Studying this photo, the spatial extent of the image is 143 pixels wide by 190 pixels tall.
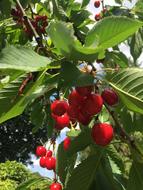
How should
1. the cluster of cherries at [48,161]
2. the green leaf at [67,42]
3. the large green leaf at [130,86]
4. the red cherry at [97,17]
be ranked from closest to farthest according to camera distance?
the green leaf at [67,42]
the large green leaf at [130,86]
the cluster of cherries at [48,161]
the red cherry at [97,17]

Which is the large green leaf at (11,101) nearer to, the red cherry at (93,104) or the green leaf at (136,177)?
the red cherry at (93,104)

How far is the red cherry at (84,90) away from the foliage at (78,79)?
1.6 inches

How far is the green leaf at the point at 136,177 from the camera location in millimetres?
1921

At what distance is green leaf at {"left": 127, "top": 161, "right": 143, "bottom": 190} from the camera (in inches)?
75.6

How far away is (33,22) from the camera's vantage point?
2715 mm

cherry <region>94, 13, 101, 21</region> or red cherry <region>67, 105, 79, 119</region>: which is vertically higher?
red cherry <region>67, 105, 79, 119</region>

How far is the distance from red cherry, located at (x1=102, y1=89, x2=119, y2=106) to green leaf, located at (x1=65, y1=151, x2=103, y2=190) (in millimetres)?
441

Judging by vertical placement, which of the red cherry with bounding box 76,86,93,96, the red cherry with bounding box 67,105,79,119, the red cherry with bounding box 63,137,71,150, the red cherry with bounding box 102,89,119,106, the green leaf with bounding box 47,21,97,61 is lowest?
the red cherry with bounding box 63,137,71,150

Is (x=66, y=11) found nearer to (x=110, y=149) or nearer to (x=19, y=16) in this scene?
(x=19, y=16)

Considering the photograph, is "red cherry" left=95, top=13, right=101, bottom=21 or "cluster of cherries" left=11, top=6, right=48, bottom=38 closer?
"cluster of cherries" left=11, top=6, right=48, bottom=38

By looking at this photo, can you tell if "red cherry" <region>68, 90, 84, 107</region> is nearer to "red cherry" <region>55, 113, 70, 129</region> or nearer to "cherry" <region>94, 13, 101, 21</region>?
"red cherry" <region>55, 113, 70, 129</region>

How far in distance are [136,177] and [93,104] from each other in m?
0.55

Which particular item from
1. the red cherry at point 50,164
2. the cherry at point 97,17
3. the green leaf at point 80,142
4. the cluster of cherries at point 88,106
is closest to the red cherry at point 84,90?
the cluster of cherries at point 88,106

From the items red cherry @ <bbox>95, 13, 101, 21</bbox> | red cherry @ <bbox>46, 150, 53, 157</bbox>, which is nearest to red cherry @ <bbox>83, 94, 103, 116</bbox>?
red cherry @ <bbox>46, 150, 53, 157</bbox>
